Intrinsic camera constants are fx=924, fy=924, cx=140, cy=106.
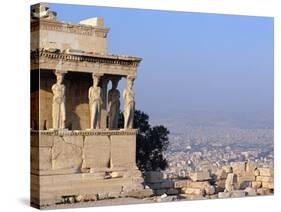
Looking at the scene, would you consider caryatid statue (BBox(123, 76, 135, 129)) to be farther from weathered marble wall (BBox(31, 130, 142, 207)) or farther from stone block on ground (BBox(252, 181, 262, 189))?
stone block on ground (BBox(252, 181, 262, 189))

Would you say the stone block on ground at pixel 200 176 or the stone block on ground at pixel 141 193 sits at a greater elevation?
the stone block on ground at pixel 200 176

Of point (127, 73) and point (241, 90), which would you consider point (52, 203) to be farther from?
point (241, 90)

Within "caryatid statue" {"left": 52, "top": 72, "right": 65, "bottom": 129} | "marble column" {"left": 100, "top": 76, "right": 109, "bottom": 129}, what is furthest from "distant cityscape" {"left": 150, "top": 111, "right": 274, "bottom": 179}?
"caryatid statue" {"left": 52, "top": 72, "right": 65, "bottom": 129}

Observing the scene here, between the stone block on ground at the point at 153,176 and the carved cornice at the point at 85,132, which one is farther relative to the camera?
the stone block on ground at the point at 153,176

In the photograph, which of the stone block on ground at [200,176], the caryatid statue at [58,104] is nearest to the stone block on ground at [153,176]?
the stone block on ground at [200,176]

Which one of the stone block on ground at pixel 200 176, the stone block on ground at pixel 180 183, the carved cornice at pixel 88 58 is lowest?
the stone block on ground at pixel 180 183

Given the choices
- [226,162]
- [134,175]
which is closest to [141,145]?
[134,175]

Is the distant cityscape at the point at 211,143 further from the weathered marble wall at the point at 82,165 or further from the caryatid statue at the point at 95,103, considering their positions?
the caryatid statue at the point at 95,103

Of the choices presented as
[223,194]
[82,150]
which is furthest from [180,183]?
[82,150]

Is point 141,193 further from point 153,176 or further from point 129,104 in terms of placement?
point 129,104

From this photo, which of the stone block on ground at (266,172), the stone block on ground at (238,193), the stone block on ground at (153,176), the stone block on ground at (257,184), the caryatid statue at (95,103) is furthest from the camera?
the stone block on ground at (266,172)
